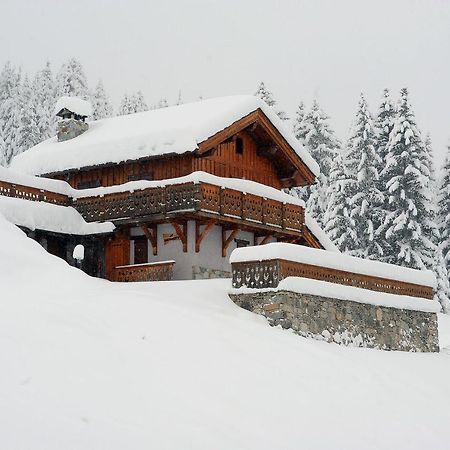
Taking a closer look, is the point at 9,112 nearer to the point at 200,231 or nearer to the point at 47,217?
the point at 47,217

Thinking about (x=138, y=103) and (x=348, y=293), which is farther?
(x=138, y=103)

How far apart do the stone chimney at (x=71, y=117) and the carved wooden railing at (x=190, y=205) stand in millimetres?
6297

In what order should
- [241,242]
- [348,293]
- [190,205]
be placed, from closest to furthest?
[348,293] → [190,205] → [241,242]

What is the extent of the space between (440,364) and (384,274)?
344 cm

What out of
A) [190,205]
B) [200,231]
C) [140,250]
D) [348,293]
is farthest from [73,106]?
[348,293]

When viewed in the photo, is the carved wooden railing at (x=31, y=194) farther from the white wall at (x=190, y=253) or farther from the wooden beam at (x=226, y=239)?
the wooden beam at (x=226, y=239)

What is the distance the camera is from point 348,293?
75.7 ft

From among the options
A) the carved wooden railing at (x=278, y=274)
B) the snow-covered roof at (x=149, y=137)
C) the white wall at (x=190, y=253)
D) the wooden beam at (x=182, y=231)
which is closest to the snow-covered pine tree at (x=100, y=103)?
the snow-covered roof at (x=149, y=137)

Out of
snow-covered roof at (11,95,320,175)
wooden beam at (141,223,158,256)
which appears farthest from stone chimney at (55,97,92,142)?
wooden beam at (141,223,158,256)

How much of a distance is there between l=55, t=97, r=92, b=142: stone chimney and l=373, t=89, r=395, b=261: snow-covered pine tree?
58.7 feet

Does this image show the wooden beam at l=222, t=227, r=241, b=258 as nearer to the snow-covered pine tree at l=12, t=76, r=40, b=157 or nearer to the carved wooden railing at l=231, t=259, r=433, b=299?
the carved wooden railing at l=231, t=259, r=433, b=299

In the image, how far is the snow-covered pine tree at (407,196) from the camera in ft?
145

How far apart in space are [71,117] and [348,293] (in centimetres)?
1852

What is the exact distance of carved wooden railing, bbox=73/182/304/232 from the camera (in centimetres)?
→ 2750
